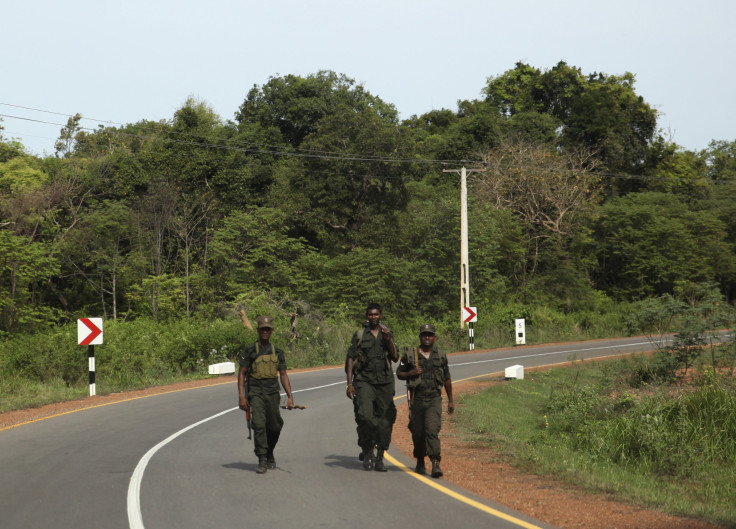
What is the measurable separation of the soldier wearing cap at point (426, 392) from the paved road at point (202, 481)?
44 centimetres

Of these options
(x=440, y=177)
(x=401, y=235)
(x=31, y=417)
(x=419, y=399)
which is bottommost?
(x=31, y=417)

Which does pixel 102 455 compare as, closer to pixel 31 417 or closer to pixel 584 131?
pixel 31 417

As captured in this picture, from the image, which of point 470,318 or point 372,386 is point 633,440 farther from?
point 470,318

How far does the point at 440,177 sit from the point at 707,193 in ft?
69.0

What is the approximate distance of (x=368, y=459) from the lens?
10.4 meters

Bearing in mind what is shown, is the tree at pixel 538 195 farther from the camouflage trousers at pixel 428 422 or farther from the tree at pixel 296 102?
the camouflage trousers at pixel 428 422

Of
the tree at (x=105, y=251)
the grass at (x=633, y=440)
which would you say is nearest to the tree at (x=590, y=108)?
the tree at (x=105, y=251)

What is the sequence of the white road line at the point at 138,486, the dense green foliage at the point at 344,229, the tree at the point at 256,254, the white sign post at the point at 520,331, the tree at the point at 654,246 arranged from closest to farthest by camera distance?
the white road line at the point at 138,486
the white sign post at the point at 520,331
the dense green foliage at the point at 344,229
the tree at the point at 256,254
the tree at the point at 654,246

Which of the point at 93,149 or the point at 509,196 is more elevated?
the point at 93,149

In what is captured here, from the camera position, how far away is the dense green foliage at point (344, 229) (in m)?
45.3

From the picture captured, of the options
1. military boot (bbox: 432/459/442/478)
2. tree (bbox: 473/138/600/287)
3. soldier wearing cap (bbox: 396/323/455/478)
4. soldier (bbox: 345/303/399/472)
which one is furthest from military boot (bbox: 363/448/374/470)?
tree (bbox: 473/138/600/287)

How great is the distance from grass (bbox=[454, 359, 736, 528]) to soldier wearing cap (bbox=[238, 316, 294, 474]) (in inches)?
131

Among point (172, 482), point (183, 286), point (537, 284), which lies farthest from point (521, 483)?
point (537, 284)

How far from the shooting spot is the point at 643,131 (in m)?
64.0
